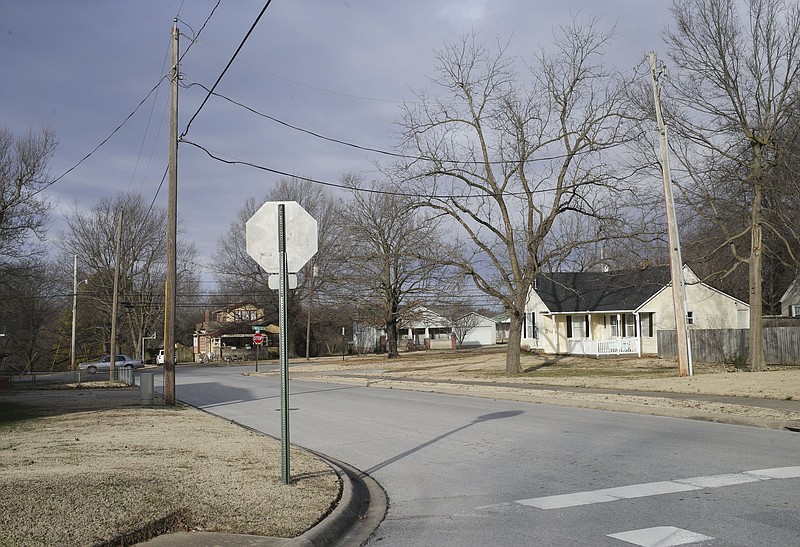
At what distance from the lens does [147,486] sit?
7.69 metres

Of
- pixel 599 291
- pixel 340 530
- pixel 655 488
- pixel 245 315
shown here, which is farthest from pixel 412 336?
pixel 340 530

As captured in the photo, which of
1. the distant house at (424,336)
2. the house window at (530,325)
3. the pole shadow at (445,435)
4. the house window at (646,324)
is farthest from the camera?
the distant house at (424,336)

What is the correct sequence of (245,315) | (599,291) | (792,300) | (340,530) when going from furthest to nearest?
1. (245,315)
2. (792,300)
3. (599,291)
4. (340,530)

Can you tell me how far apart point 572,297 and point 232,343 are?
49.8 meters

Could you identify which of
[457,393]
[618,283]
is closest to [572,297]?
[618,283]

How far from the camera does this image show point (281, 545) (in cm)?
589

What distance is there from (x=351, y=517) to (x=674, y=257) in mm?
20301

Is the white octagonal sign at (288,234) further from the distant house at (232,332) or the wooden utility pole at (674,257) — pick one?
the distant house at (232,332)

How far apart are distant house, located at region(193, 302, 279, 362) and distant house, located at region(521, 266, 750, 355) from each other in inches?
1117

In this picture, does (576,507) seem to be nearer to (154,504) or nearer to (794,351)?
(154,504)

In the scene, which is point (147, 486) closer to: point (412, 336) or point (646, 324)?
point (646, 324)

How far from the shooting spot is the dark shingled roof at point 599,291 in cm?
4422

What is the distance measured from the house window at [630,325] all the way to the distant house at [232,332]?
33.0 meters

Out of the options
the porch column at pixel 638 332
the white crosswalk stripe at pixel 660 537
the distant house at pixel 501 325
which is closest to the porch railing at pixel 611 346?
the porch column at pixel 638 332
